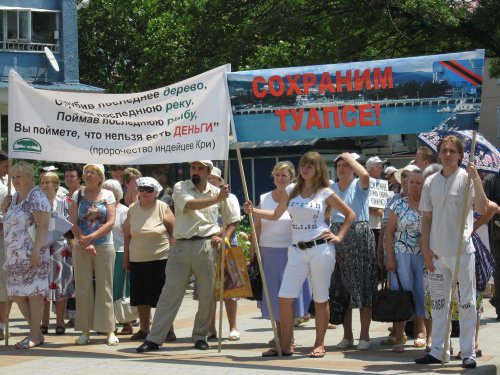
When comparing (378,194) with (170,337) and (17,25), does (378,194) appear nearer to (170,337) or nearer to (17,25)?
(170,337)

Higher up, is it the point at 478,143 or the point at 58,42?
the point at 58,42

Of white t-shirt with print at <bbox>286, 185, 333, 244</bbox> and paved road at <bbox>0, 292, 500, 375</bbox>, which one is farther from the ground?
white t-shirt with print at <bbox>286, 185, 333, 244</bbox>

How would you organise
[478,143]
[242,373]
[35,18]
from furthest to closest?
[35,18] → [478,143] → [242,373]

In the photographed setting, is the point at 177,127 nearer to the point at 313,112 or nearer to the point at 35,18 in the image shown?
the point at 313,112

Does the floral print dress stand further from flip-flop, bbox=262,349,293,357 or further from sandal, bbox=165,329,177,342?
flip-flop, bbox=262,349,293,357

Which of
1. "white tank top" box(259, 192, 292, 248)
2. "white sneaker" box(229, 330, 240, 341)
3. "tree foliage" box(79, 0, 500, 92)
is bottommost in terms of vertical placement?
"white sneaker" box(229, 330, 240, 341)

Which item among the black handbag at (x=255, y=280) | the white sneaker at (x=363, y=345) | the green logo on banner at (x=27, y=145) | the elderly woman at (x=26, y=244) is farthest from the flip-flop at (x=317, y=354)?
the green logo on banner at (x=27, y=145)

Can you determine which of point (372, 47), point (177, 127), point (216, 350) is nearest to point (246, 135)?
point (177, 127)

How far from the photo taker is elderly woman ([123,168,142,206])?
41.3ft

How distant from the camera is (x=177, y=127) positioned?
33.9 feet

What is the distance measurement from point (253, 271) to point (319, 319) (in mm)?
1370

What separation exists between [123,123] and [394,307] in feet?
10.3

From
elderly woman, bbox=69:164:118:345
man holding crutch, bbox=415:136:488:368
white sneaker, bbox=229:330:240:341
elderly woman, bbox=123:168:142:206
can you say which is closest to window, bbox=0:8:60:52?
elderly woman, bbox=123:168:142:206

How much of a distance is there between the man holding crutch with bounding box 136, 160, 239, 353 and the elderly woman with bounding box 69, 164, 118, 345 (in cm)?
81
